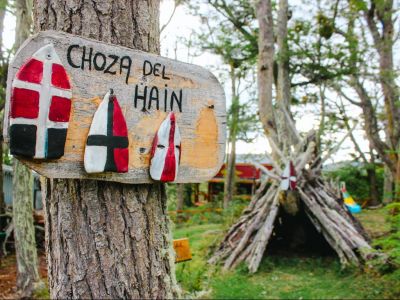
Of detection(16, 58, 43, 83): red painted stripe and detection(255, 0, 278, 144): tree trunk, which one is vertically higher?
detection(255, 0, 278, 144): tree trunk

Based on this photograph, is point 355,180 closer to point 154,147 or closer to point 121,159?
point 154,147

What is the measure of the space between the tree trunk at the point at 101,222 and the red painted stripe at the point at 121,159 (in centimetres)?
10

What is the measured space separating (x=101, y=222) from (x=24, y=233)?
5.93m

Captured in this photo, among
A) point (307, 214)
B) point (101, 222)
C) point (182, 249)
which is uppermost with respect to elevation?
point (101, 222)

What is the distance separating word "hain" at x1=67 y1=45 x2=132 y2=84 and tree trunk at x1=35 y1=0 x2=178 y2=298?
120mm

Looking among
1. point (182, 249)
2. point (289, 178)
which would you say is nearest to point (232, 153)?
point (289, 178)

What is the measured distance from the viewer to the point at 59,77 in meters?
1.20

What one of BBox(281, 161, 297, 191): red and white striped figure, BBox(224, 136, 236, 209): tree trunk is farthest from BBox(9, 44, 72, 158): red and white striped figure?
BBox(224, 136, 236, 209): tree trunk

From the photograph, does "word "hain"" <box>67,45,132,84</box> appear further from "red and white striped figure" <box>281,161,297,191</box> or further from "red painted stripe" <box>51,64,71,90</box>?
"red and white striped figure" <box>281,161,297,191</box>

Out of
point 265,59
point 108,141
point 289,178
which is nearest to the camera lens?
point 108,141

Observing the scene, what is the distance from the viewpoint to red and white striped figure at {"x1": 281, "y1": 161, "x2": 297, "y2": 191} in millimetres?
7438

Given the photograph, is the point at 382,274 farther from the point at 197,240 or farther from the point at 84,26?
the point at 84,26

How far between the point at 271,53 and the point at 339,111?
9.91 meters

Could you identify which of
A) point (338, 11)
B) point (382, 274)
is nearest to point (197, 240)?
point (382, 274)
